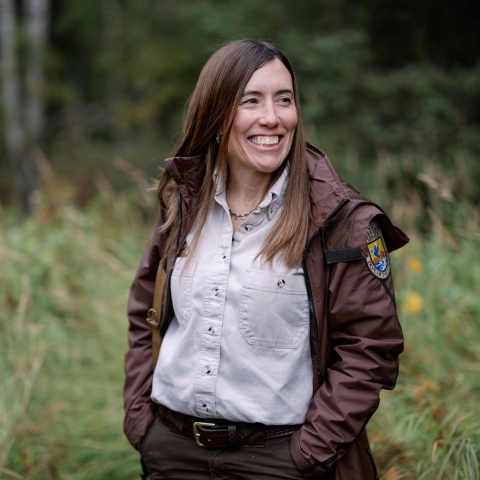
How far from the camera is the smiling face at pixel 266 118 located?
6.89ft

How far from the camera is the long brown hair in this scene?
202 centimetres

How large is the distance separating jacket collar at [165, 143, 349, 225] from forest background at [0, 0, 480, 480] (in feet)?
2.56

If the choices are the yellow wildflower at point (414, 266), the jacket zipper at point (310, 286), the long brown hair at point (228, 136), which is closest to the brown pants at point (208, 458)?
the jacket zipper at point (310, 286)

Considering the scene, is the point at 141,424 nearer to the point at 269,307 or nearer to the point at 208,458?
the point at 208,458

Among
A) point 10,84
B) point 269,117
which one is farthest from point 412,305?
point 10,84

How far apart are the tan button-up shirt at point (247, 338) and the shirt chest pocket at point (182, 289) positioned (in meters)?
0.02

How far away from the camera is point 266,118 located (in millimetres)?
2088

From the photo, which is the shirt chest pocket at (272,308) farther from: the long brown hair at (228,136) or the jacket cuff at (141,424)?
the jacket cuff at (141,424)

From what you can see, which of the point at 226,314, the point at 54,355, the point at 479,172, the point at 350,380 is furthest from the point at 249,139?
the point at 479,172

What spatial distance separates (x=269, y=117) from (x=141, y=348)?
111 centimetres

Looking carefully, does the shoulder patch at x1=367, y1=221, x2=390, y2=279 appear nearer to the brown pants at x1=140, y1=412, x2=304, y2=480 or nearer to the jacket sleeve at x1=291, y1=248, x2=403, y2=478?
the jacket sleeve at x1=291, y1=248, x2=403, y2=478

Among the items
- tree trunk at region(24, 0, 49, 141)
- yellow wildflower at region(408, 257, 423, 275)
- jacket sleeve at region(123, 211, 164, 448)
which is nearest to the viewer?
jacket sleeve at region(123, 211, 164, 448)

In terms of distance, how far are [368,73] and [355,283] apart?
6.07 meters

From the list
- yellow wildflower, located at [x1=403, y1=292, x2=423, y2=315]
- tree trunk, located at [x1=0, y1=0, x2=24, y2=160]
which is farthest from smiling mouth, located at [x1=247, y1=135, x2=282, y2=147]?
tree trunk, located at [x1=0, y1=0, x2=24, y2=160]
